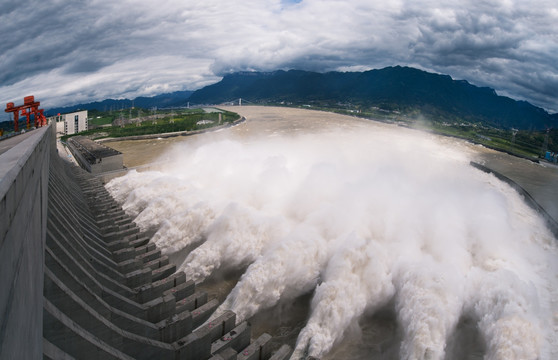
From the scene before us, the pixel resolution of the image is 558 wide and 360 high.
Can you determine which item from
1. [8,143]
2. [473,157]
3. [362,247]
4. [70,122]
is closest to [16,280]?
[362,247]

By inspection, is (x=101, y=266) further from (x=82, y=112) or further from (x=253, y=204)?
(x=82, y=112)

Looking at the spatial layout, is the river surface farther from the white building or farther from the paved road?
the white building

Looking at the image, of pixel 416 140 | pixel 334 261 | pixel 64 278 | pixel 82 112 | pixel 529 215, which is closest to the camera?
pixel 64 278

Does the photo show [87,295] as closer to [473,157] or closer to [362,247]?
[362,247]

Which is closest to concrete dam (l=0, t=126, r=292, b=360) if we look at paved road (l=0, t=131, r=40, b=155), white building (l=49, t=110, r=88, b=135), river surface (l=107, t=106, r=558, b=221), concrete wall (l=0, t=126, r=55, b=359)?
concrete wall (l=0, t=126, r=55, b=359)

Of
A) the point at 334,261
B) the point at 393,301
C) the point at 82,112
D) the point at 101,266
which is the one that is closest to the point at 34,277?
the point at 101,266

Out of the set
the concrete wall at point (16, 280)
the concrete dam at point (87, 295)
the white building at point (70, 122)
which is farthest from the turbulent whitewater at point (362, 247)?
the white building at point (70, 122)

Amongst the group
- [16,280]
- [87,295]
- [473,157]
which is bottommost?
[87,295]
